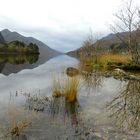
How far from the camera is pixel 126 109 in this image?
372 inches

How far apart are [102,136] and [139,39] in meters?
22.2

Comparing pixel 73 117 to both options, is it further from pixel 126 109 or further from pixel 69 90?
pixel 69 90

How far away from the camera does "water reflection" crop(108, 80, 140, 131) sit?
786 centimetres

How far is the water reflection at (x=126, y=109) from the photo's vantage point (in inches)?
309

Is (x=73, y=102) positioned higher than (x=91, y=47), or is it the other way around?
(x=91, y=47)

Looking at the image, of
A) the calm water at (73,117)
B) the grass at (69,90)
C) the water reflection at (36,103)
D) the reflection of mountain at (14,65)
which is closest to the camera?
the calm water at (73,117)

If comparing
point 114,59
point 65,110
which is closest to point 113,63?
point 114,59

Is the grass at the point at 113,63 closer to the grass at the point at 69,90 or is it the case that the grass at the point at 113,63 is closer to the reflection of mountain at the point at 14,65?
the reflection of mountain at the point at 14,65

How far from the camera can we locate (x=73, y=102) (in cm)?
1048

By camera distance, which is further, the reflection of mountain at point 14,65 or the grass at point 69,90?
the reflection of mountain at point 14,65

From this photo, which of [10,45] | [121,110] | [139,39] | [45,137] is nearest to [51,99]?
[121,110]

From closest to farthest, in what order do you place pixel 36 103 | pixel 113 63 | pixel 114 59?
pixel 36 103 < pixel 113 63 < pixel 114 59

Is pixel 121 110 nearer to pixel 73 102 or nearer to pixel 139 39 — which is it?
pixel 73 102

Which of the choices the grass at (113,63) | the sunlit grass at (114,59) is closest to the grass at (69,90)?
the grass at (113,63)
